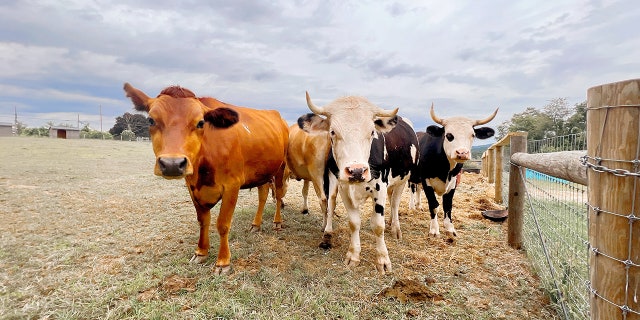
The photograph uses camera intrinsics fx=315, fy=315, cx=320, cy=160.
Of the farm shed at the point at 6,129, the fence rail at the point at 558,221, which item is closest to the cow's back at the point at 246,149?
→ the fence rail at the point at 558,221

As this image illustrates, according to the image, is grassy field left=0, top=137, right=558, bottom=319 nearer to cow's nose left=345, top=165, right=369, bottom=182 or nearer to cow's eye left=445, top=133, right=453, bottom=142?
cow's nose left=345, top=165, right=369, bottom=182

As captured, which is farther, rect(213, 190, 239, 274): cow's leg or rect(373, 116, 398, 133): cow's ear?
rect(373, 116, 398, 133): cow's ear

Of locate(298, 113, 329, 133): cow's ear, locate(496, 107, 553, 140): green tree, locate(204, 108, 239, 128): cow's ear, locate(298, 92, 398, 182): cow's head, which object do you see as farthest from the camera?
locate(496, 107, 553, 140): green tree

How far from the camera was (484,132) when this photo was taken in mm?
4953

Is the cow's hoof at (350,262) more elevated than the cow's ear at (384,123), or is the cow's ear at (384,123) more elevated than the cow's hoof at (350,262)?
the cow's ear at (384,123)

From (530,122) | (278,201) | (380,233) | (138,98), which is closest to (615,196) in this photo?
(380,233)

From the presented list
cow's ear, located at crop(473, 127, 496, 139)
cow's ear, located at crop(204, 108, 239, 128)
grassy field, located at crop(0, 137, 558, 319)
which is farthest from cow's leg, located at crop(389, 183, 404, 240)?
cow's ear, located at crop(204, 108, 239, 128)

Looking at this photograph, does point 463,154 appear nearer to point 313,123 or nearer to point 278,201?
point 313,123

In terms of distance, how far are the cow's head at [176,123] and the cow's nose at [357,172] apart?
4.38 feet

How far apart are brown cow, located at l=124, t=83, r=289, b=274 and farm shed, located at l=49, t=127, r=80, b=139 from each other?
2393 inches

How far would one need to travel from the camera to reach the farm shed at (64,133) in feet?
164

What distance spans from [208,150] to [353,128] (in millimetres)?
1537

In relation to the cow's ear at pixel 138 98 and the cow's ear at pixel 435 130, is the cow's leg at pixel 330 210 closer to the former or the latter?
the cow's ear at pixel 435 130

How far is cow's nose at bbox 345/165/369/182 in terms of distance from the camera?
9.46 ft
